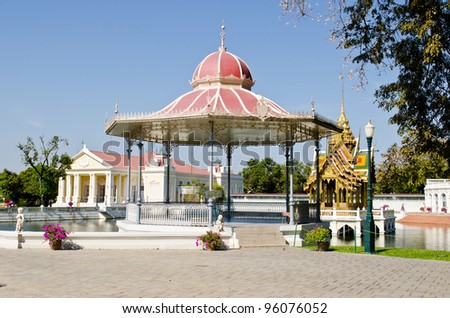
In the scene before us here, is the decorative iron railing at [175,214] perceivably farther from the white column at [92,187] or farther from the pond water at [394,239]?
the white column at [92,187]

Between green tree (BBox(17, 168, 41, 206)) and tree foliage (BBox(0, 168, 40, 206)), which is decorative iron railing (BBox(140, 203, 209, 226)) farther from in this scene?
tree foliage (BBox(0, 168, 40, 206))

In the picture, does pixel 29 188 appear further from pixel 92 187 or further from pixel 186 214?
pixel 186 214

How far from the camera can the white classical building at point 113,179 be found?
70250 millimetres

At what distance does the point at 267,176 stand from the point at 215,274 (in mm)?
70130

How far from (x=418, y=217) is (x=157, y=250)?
43.6 metres

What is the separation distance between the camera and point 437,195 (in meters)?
59.1

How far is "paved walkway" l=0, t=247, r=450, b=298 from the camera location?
8.13 meters

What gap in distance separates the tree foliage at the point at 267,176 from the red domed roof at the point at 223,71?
5706 cm

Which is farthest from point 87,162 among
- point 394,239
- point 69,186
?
point 394,239

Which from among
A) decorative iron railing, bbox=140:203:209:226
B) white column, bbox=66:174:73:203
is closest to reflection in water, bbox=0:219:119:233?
decorative iron railing, bbox=140:203:209:226

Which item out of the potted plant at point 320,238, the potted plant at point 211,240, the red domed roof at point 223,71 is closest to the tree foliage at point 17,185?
the red domed roof at point 223,71

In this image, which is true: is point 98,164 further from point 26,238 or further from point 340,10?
point 340,10

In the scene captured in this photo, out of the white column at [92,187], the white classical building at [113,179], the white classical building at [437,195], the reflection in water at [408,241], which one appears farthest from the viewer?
the white column at [92,187]
